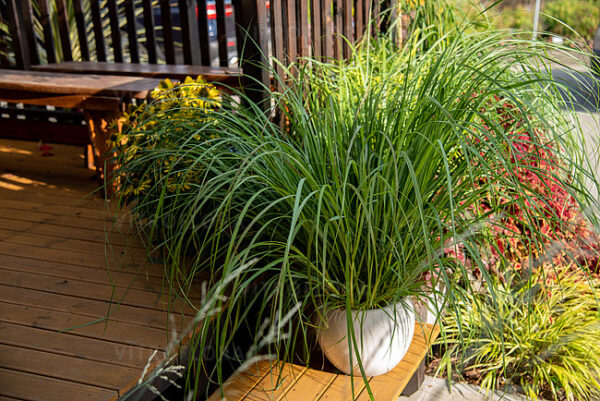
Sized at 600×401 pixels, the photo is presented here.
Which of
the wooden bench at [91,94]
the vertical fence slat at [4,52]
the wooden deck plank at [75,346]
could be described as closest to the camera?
the wooden deck plank at [75,346]

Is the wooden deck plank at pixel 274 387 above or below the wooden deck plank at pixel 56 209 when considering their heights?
below

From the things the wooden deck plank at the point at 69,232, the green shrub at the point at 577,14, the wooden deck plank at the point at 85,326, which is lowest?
the wooden deck plank at the point at 69,232

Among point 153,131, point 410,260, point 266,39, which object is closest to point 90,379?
point 153,131

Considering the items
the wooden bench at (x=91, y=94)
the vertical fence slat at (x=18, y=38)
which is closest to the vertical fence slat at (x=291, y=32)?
the wooden bench at (x=91, y=94)

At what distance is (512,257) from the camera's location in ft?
9.70

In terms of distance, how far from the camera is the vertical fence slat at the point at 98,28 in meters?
3.87

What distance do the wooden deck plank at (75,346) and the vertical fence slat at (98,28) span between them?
8.16 feet

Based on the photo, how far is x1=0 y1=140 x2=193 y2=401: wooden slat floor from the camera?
1719mm

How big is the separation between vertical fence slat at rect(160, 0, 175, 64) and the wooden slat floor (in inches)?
42.3

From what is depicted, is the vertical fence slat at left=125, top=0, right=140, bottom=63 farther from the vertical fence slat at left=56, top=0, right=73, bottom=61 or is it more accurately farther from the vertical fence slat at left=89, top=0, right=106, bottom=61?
the vertical fence slat at left=56, top=0, right=73, bottom=61

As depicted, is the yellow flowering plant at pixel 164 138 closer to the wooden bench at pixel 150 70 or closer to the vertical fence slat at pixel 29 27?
the wooden bench at pixel 150 70

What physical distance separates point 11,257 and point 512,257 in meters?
2.31

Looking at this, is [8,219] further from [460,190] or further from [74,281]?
[460,190]

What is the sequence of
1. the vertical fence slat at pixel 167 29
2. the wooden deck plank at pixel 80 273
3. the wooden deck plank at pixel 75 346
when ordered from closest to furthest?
the wooden deck plank at pixel 75 346 < the wooden deck plank at pixel 80 273 < the vertical fence slat at pixel 167 29
